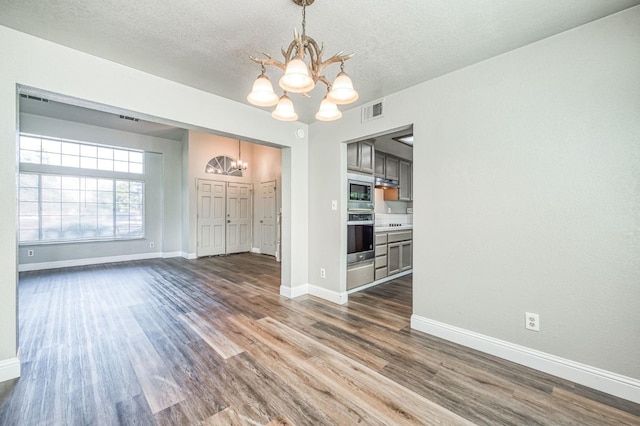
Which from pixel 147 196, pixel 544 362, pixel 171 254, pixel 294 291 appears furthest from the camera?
pixel 171 254

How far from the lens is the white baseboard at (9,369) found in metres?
1.94

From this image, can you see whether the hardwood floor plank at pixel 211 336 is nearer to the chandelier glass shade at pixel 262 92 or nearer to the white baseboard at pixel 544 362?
the white baseboard at pixel 544 362

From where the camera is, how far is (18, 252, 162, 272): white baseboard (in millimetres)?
5487

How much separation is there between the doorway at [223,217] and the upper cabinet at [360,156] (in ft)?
16.2

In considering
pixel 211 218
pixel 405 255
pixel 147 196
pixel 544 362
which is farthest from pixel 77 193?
pixel 544 362

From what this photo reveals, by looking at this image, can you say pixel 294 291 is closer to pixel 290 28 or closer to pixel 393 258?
pixel 393 258

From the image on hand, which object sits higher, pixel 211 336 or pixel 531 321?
pixel 531 321

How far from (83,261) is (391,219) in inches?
282

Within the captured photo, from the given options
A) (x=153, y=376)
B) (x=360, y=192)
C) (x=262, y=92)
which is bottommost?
(x=153, y=376)

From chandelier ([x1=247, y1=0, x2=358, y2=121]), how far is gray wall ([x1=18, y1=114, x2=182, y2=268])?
6.61 meters

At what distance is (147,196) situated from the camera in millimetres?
7039

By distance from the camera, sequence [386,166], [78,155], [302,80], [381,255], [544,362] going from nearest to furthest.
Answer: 1. [302,80]
2. [544,362]
3. [381,255]
4. [386,166]
5. [78,155]

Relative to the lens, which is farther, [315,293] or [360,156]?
[360,156]

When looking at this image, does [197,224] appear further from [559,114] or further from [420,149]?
[559,114]
